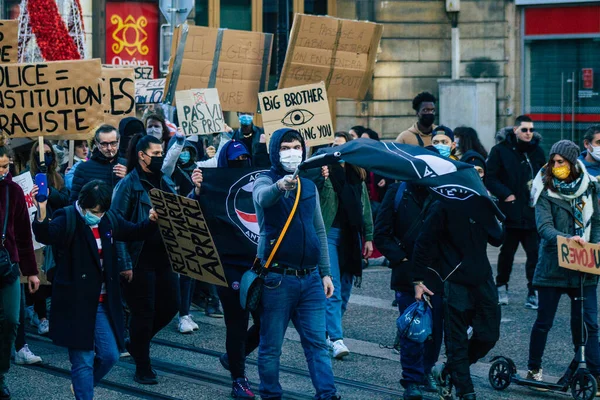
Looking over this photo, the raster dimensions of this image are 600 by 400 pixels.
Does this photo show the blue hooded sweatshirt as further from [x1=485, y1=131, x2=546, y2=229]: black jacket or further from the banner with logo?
the banner with logo

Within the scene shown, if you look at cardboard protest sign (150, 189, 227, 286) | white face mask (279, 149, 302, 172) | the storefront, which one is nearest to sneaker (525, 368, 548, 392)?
cardboard protest sign (150, 189, 227, 286)

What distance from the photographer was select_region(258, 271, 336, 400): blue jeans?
731 centimetres

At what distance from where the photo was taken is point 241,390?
8.11 meters

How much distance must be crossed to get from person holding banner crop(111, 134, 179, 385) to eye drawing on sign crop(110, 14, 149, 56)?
11509 mm

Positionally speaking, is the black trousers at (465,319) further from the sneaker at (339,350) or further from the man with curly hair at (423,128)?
the man with curly hair at (423,128)

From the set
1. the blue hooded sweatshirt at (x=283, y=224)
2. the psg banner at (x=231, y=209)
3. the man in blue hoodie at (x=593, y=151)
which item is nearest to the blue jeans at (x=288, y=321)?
the blue hooded sweatshirt at (x=283, y=224)

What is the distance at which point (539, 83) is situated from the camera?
20.4 meters

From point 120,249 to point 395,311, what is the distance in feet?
12.6

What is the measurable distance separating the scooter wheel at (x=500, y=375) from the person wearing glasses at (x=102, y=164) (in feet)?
10.6

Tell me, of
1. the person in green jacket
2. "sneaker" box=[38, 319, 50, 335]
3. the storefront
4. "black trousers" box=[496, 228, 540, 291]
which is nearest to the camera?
the person in green jacket

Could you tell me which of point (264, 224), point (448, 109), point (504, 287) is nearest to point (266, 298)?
point (264, 224)

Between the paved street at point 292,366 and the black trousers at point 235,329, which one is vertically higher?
the black trousers at point 235,329

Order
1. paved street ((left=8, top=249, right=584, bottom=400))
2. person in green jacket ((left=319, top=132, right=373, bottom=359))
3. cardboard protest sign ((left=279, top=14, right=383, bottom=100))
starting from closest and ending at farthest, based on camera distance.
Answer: paved street ((left=8, top=249, right=584, bottom=400))
person in green jacket ((left=319, top=132, right=373, bottom=359))
cardboard protest sign ((left=279, top=14, right=383, bottom=100))

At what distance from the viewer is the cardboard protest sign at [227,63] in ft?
42.2
